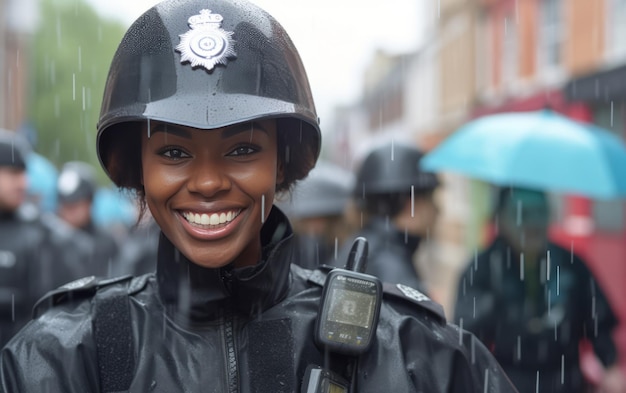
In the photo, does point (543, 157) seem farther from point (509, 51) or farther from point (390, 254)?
point (509, 51)

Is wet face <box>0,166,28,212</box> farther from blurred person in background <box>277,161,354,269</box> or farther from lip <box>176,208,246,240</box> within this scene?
lip <box>176,208,246,240</box>

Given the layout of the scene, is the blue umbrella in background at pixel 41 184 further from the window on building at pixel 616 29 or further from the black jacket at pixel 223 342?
the window on building at pixel 616 29

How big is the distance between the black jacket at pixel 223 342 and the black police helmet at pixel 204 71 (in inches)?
12.9

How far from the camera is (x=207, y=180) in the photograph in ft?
6.48

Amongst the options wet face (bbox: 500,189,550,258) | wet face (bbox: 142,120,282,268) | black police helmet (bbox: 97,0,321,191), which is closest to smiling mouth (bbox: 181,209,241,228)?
wet face (bbox: 142,120,282,268)

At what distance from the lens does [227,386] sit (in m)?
1.99

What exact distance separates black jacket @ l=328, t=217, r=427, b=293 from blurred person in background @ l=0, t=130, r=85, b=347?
202 cm

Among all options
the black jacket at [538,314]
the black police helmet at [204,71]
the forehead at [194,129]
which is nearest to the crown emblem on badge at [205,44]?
the black police helmet at [204,71]

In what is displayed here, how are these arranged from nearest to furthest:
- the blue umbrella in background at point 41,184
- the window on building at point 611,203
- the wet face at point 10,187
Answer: the wet face at point 10,187 < the blue umbrella in background at point 41,184 < the window on building at point 611,203

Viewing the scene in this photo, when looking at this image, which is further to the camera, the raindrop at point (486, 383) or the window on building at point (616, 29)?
the window on building at point (616, 29)

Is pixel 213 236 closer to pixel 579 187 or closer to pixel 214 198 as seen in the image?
pixel 214 198

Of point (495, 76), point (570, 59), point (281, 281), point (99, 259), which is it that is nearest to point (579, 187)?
point (281, 281)

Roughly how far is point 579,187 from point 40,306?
127 inches

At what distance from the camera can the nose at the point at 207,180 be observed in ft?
6.49
